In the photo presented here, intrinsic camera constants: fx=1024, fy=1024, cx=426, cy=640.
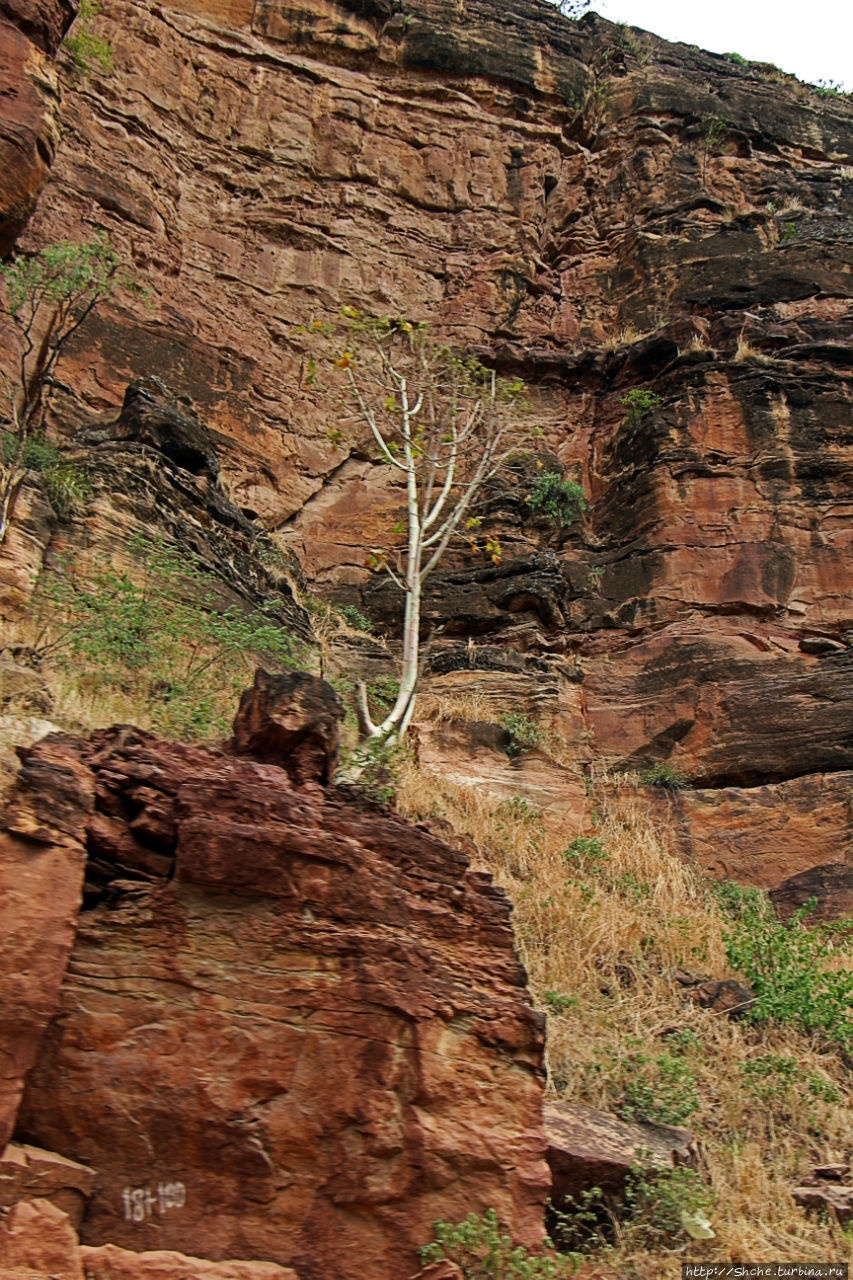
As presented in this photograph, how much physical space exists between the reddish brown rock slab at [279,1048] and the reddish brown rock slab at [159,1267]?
0.06 m

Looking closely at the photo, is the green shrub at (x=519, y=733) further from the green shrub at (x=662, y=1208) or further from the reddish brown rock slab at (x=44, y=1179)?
the reddish brown rock slab at (x=44, y=1179)

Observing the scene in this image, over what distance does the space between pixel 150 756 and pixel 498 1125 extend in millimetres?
2002

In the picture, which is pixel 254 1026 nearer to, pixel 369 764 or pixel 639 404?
pixel 369 764

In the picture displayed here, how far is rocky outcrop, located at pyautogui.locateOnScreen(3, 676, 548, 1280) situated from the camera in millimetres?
3441

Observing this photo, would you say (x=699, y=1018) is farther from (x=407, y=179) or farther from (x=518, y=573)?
(x=407, y=179)

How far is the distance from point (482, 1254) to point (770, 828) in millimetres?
6492

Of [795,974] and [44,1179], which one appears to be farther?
[795,974]

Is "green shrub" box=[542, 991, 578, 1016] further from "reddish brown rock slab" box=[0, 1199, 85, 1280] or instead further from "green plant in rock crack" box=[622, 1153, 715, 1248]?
"reddish brown rock slab" box=[0, 1199, 85, 1280]

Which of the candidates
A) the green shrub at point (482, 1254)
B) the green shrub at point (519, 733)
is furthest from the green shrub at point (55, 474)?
the green shrub at point (482, 1254)

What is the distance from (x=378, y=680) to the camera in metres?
10.1

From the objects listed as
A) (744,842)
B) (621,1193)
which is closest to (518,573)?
(744,842)

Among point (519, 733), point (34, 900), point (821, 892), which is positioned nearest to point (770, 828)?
point (821, 892)

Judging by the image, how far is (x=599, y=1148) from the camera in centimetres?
445

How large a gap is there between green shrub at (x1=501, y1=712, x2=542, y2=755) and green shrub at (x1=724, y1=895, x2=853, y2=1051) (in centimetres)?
284
